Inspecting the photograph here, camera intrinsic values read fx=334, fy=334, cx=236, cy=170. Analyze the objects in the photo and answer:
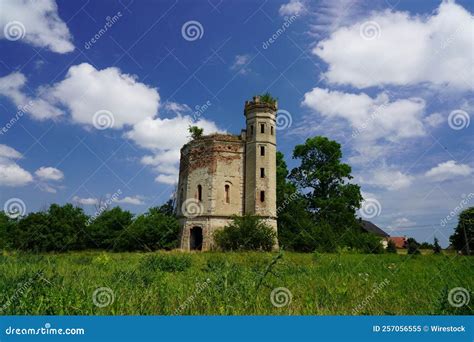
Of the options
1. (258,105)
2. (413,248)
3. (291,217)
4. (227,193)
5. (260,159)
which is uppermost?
(258,105)

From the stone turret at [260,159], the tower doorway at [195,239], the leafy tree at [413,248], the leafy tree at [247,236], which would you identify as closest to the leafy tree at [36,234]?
the tower doorway at [195,239]

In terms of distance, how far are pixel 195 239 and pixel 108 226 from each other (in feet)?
33.0

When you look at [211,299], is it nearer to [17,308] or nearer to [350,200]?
[17,308]

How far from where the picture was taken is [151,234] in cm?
2880

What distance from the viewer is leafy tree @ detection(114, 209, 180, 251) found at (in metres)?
28.8

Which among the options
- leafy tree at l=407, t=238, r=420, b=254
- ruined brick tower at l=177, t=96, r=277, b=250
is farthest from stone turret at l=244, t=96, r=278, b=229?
leafy tree at l=407, t=238, r=420, b=254

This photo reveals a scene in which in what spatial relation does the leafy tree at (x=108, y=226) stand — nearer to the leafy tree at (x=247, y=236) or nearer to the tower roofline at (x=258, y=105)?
the leafy tree at (x=247, y=236)

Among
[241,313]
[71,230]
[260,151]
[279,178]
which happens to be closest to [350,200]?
[279,178]

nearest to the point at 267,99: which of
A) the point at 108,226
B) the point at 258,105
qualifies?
the point at 258,105

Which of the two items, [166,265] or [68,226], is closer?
[166,265]

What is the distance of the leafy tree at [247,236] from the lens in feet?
82.7

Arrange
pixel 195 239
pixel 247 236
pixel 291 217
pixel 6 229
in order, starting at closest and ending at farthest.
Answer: pixel 247 236
pixel 195 239
pixel 291 217
pixel 6 229

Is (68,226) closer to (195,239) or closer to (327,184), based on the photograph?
Answer: (195,239)

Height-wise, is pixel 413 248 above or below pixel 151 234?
below
